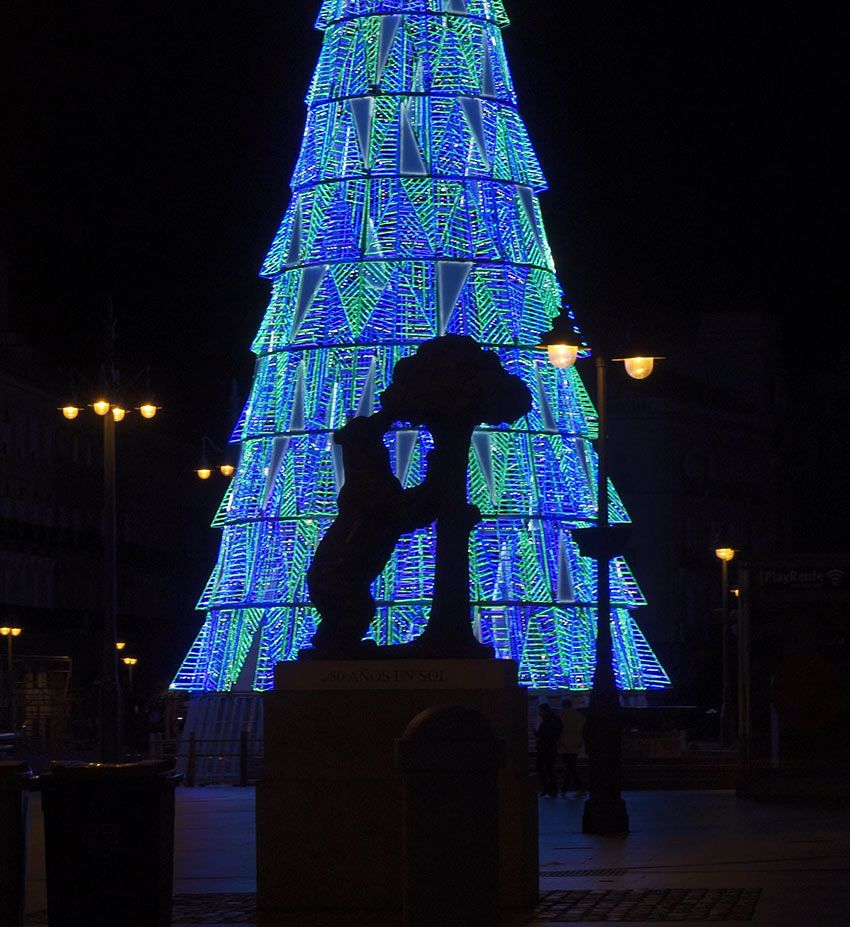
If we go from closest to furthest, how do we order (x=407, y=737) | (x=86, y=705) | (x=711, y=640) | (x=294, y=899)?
1. (x=407, y=737)
2. (x=294, y=899)
3. (x=86, y=705)
4. (x=711, y=640)

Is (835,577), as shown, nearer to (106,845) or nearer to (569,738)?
(569,738)

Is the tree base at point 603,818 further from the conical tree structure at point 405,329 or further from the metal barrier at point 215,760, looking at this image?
the metal barrier at point 215,760

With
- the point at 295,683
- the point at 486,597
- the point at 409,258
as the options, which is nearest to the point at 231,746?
the point at 486,597

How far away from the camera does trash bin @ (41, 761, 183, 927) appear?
49.9 ft

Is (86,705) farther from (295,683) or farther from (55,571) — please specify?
(295,683)

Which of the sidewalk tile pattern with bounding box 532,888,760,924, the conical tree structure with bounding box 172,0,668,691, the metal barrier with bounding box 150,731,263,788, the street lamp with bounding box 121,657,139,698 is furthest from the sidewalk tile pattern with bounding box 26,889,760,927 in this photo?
the street lamp with bounding box 121,657,139,698

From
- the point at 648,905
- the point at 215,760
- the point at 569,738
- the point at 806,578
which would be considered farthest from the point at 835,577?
the point at 648,905

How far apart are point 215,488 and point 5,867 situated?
8197 centimetres

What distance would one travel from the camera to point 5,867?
15016mm

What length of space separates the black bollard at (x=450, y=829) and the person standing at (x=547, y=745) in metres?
26.2

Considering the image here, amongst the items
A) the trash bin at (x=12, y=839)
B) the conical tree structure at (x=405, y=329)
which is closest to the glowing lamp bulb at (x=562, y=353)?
the trash bin at (x=12, y=839)

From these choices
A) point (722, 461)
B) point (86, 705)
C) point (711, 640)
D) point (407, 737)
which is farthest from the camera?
point (722, 461)

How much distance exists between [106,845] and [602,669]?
1581cm

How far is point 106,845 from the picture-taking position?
15.2m
